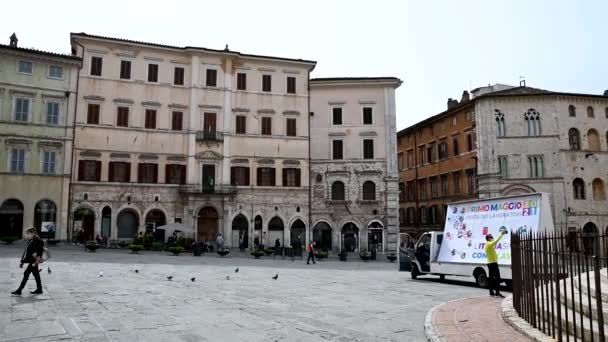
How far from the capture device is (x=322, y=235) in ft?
134

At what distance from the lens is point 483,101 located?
40.5 m

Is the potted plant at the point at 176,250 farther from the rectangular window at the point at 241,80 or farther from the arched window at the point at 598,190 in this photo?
the arched window at the point at 598,190

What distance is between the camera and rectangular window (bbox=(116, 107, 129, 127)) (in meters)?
37.5

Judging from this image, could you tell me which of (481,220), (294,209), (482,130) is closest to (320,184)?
(294,209)

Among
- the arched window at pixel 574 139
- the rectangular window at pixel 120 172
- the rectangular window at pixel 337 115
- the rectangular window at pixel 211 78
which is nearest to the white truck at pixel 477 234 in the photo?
the rectangular window at pixel 337 115

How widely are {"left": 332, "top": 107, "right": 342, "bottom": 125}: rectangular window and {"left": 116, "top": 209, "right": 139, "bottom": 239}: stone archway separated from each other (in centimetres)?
1724

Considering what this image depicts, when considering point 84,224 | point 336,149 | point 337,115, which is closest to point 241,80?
point 337,115

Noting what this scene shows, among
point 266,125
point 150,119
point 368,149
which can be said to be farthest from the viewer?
point 368,149

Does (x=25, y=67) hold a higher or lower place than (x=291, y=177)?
higher

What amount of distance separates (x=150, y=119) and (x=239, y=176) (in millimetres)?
7877

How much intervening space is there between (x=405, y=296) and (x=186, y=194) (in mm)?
26649

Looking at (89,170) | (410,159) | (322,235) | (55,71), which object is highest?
(55,71)

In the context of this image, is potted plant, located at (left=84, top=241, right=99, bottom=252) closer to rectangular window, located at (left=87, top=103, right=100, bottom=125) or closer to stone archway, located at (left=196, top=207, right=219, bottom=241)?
stone archway, located at (left=196, top=207, right=219, bottom=241)

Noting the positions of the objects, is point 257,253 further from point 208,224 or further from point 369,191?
point 369,191
